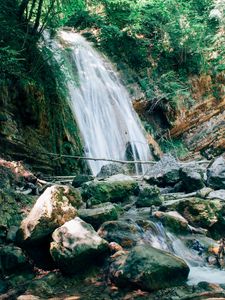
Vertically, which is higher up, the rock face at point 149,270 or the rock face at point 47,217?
the rock face at point 47,217

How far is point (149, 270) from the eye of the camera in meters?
3.82

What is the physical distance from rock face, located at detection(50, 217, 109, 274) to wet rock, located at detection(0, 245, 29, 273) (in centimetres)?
40

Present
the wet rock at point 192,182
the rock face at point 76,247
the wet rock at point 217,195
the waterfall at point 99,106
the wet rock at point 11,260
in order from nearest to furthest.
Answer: the rock face at point 76,247 < the wet rock at point 11,260 < the wet rock at point 217,195 < the wet rock at point 192,182 < the waterfall at point 99,106

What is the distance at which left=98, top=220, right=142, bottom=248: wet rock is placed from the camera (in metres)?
4.84

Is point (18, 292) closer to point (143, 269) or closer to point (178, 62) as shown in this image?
point (143, 269)

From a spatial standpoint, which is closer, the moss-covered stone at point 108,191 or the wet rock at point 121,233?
the wet rock at point 121,233

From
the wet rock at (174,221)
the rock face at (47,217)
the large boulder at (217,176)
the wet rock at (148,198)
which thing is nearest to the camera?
the rock face at (47,217)

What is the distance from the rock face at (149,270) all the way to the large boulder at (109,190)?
2605 mm

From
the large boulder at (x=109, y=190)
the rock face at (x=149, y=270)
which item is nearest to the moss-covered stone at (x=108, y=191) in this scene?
the large boulder at (x=109, y=190)

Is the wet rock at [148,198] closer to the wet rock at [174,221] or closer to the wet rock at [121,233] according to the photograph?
the wet rock at [174,221]

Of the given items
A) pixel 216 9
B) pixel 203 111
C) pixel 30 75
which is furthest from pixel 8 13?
pixel 216 9

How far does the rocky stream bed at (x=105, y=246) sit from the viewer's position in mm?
3883

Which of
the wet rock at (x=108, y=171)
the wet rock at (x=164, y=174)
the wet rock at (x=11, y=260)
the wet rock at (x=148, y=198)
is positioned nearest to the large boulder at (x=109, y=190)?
the wet rock at (x=148, y=198)

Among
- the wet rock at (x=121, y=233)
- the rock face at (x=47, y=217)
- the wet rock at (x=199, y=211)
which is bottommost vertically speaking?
the wet rock at (x=199, y=211)
